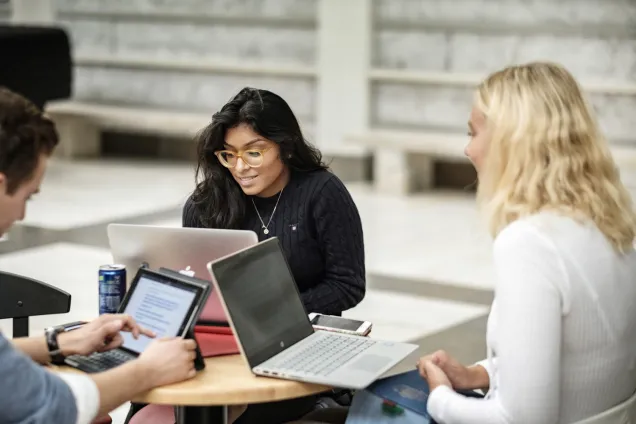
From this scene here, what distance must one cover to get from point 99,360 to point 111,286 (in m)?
0.29

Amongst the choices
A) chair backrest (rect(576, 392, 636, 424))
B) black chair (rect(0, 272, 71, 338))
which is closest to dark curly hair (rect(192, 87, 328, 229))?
black chair (rect(0, 272, 71, 338))

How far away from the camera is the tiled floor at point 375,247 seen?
204 inches

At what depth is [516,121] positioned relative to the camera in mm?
2295

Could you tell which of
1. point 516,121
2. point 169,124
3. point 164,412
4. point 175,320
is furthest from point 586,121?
point 169,124

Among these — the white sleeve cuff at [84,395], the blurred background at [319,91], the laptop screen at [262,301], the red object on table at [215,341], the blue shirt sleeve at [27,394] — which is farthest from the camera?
the blurred background at [319,91]

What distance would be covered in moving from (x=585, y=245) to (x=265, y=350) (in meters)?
0.73

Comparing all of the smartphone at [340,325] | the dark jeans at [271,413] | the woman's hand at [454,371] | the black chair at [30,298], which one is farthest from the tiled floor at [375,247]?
the woman's hand at [454,371]

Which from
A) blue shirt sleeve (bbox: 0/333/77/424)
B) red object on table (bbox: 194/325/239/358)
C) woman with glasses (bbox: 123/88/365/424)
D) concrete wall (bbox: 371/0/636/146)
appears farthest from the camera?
concrete wall (bbox: 371/0/636/146)

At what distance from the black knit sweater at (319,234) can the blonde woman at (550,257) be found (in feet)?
2.85

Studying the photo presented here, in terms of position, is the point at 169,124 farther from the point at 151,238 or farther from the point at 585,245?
the point at 585,245

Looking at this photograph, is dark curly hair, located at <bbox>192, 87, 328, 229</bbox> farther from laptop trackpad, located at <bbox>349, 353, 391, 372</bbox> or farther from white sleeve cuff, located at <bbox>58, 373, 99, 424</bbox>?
white sleeve cuff, located at <bbox>58, 373, 99, 424</bbox>

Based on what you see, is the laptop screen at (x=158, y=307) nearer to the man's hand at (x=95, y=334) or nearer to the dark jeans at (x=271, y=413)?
the man's hand at (x=95, y=334)

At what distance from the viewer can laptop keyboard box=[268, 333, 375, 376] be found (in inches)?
95.3

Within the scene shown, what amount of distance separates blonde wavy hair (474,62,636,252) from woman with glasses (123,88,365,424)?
951 mm
